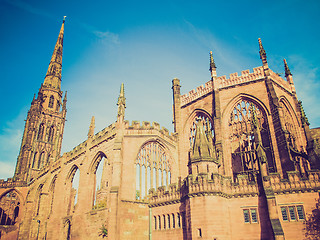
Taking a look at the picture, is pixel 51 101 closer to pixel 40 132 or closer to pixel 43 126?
pixel 43 126

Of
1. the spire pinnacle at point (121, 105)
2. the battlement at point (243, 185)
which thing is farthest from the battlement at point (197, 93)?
the battlement at point (243, 185)

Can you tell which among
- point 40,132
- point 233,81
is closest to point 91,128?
point 233,81

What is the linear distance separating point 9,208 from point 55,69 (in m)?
35.2

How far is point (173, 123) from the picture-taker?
3434cm

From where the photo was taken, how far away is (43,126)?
59.5 metres

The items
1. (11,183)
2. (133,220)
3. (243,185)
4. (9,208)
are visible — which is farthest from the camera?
(11,183)

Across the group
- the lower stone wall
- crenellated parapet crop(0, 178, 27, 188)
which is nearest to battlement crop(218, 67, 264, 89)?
the lower stone wall

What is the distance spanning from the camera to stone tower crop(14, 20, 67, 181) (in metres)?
52.9

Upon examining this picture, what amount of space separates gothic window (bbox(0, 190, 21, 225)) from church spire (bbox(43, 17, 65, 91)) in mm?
27224

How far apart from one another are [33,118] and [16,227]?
22.1 meters

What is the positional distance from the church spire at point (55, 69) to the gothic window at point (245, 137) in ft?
159

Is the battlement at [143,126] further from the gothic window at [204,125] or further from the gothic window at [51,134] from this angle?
the gothic window at [51,134]

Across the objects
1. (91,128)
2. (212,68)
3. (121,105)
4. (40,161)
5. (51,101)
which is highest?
(51,101)

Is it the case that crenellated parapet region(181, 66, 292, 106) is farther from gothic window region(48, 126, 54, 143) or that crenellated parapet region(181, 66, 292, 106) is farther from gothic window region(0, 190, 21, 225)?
gothic window region(48, 126, 54, 143)
